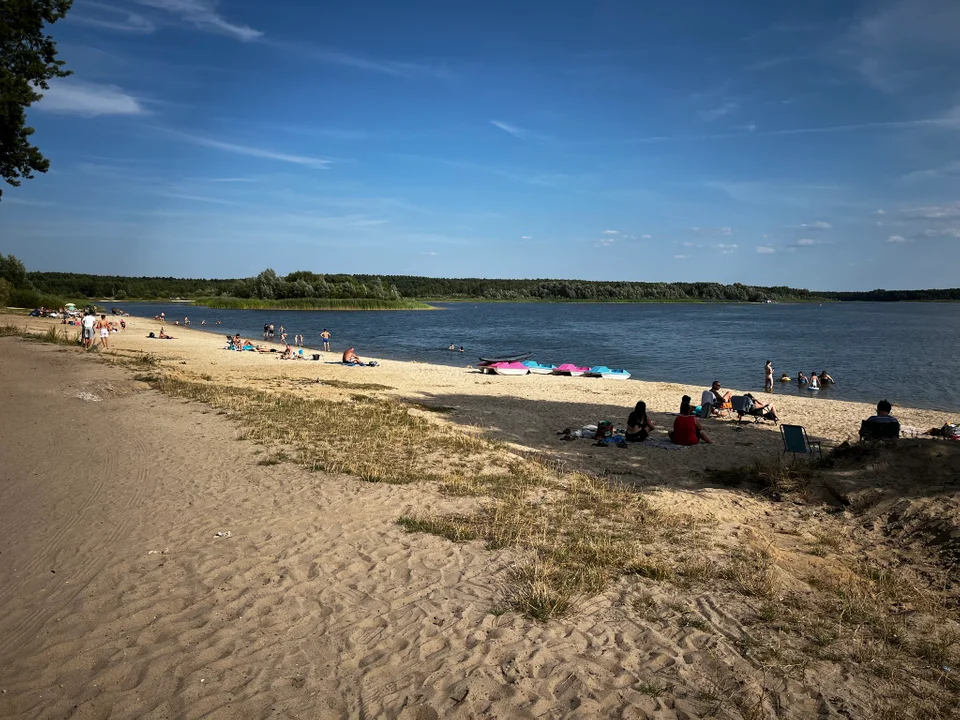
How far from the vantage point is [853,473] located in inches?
356

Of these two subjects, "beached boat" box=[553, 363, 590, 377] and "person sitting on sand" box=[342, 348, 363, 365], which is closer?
"beached boat" box=[553, 363, 590, 377]

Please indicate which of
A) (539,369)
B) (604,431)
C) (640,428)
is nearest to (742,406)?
(640,428)

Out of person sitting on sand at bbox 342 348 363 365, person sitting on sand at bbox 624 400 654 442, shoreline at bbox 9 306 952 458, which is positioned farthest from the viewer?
person sitting on sand at bbox 342 348 363 365

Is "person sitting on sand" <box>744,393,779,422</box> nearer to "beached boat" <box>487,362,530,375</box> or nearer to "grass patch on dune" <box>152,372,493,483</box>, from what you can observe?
"grass patch on dune" <box>152,372,493,483</box>

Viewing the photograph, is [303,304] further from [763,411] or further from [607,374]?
[763,411]

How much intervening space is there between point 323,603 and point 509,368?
23.9 m

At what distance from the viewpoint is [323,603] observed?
5.23 meters

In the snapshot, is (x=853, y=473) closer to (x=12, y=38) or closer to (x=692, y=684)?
(x=692, y=684)

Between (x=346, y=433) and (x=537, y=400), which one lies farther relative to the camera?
(x=537, y=400)

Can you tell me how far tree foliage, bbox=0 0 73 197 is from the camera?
15.9 meters

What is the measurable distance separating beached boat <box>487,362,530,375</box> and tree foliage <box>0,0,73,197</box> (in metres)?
19.1

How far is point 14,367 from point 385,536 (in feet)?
56.6

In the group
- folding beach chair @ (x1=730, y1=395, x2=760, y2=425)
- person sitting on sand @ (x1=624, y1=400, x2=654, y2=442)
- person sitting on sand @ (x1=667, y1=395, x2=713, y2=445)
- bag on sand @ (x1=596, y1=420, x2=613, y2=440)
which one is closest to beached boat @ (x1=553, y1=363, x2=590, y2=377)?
folding beach chair @ (x1=730, y1=395, x2=760, y2=425)

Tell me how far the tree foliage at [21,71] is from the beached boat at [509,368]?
1909cm
